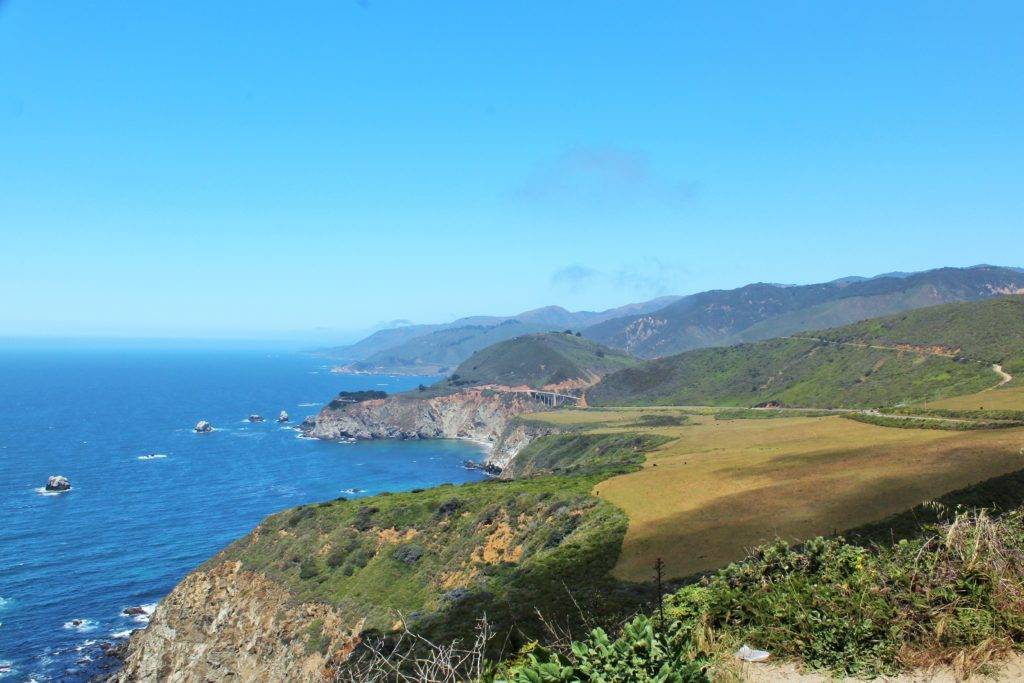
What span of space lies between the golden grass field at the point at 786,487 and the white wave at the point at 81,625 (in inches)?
2037

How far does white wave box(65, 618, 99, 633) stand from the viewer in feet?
212

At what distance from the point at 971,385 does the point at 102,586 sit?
13746cm

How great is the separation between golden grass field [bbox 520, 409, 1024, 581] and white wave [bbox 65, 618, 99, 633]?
51.7 meters

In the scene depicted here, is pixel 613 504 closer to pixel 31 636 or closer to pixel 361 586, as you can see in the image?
pixel 361 586

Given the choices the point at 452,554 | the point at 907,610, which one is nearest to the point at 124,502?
the point at 452,554

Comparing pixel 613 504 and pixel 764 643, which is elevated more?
pixel 764 643

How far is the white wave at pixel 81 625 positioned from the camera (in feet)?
212

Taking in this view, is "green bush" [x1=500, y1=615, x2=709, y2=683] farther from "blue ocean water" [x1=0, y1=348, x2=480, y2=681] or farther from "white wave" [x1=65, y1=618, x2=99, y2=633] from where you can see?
"white wave" [x1=65, y1=618, x2=99, y2=633]

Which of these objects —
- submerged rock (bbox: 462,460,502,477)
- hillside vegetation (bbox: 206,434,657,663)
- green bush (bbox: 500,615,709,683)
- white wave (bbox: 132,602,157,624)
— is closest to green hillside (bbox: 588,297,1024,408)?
submerged rock (bbox: 462,460,502,477)

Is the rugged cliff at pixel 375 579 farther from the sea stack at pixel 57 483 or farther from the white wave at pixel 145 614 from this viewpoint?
the sea stack at pixel 57 483

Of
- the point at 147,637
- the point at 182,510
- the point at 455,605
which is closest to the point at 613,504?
the point at 455,605

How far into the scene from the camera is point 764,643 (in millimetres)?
12414

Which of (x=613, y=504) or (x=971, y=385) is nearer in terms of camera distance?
(x=613, y=504)

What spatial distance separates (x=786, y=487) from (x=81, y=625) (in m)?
67.5
